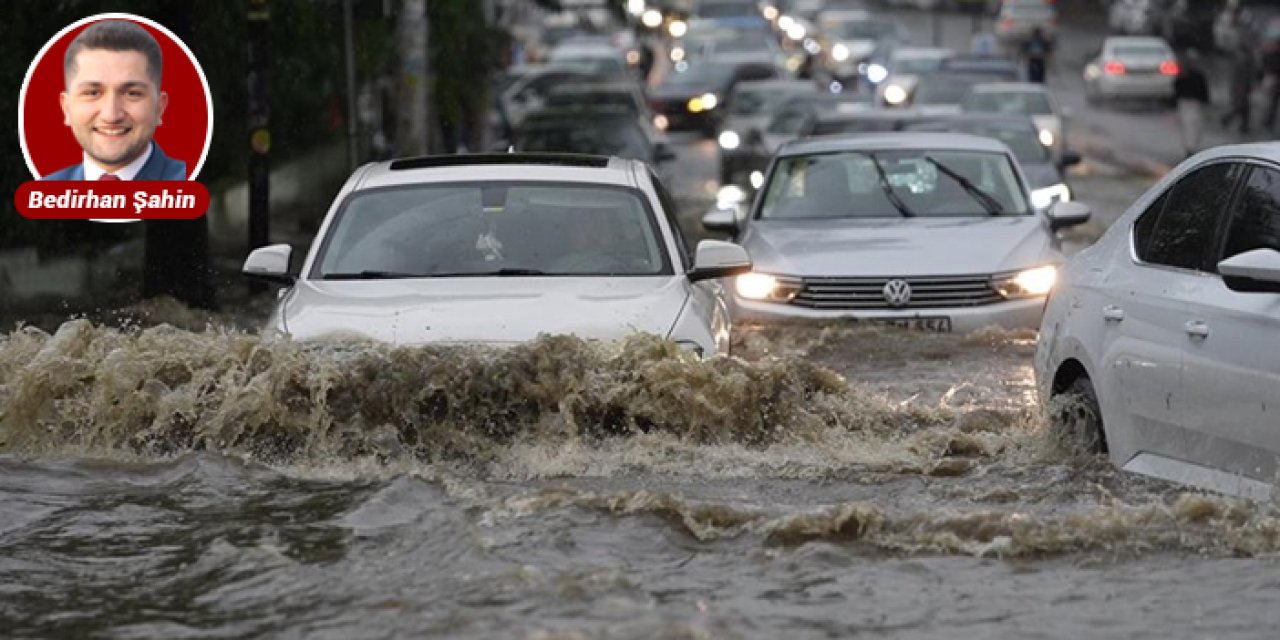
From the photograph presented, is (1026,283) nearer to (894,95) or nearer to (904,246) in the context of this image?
(904,246)

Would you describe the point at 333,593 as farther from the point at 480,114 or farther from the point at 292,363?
the point at 480,114

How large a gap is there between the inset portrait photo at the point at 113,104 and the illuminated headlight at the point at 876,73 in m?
38.1

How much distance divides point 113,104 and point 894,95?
91.6 feet

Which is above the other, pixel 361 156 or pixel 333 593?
pixel 333 593

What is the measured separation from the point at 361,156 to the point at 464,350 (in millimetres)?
18660

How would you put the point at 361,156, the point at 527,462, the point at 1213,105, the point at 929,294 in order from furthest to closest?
1. the point at 1213,105
2. the point at 361,156
3. the point at 929,294
4. the point at 527,462

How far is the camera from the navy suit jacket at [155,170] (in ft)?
57.5

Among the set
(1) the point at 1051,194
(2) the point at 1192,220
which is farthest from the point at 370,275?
(1) the point at 1051,194

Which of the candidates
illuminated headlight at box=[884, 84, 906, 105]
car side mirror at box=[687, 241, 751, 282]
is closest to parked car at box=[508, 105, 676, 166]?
illuminated headlight at box=[884, 84, 906, 105]

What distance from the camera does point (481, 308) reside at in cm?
1095

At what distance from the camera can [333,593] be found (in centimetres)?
819

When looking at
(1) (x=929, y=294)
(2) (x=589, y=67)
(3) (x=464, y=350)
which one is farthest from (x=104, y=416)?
(2) (x=589, y=67)

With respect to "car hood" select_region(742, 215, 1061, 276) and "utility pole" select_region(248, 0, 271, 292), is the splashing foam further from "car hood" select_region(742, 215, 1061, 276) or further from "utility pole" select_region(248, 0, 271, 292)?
"utility pole" select_region(248, 0, 271, 292)

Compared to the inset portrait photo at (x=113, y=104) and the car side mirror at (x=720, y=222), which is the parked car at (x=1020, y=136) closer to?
the car side mirror at (x=720, y=222)
